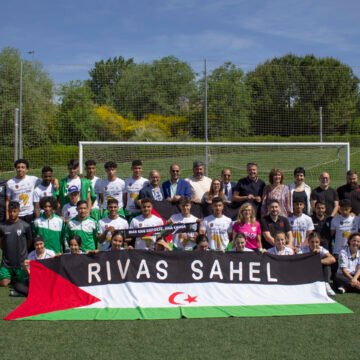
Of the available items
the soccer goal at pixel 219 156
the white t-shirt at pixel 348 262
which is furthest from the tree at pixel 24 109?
the white t-shirt at pixel 348 262

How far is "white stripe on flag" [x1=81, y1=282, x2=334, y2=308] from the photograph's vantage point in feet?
19.1

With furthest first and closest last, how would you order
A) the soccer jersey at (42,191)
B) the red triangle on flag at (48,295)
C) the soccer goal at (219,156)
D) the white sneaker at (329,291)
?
the soccer goal at (219,156) → the soccer jersey at (42,191) → the white sneaker at (329,291) → the red triangle on flag at (48,295)

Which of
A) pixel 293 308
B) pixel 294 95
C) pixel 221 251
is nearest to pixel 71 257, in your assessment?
pixel 221 251

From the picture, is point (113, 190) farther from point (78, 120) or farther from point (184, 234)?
point (78, 120)

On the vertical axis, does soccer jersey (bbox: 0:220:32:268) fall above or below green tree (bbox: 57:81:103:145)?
below

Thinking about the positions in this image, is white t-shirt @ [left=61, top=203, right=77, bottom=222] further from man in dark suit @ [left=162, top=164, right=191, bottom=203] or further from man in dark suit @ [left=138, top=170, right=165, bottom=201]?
man in dark suit @ [left=162, top=164, right=191, bottom=203]

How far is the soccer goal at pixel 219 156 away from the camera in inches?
484

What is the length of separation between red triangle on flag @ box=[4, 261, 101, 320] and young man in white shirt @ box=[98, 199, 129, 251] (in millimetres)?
956

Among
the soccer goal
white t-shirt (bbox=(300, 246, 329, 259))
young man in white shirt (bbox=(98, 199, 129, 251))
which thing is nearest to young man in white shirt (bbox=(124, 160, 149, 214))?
young man in white shirt (bbox=(98, 199, 129, 251))

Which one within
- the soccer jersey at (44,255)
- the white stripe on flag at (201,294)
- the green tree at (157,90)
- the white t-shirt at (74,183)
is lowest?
the white stripe on flag at (201,294)

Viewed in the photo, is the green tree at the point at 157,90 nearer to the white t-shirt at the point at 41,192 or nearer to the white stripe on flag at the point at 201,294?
the white t-shirt at the point at 41,192

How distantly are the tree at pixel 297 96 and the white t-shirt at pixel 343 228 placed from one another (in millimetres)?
7364

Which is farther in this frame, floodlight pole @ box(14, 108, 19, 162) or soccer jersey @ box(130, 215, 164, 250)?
floodlight pole @ box(14, 108, 19, 162)

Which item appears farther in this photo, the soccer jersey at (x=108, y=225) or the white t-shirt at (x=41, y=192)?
the white t-shirt at (x=41, y=192)
